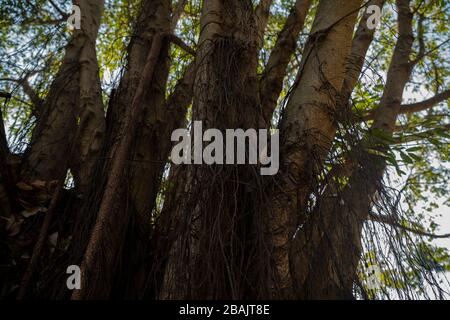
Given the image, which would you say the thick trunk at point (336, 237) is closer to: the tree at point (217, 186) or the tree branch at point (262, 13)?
the tree at point (217, 186)

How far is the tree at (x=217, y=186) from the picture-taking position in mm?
1614

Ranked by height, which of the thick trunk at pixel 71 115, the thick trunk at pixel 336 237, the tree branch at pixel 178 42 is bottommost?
the thick trunk at pixel 336 237

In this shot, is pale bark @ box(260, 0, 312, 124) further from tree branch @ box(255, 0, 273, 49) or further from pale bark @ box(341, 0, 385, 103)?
pale bark @ box(341, 0, 385, 103)

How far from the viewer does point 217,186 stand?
1.65 meters

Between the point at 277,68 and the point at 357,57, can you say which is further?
the point at 357,57

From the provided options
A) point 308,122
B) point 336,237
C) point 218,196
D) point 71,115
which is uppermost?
point 71,115

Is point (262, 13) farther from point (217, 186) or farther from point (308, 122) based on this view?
point (217, 186)

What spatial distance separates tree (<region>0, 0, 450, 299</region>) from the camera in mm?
1614

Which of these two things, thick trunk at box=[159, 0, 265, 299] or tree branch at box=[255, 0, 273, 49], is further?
tree branch at box=[255, 0, 273, 49]

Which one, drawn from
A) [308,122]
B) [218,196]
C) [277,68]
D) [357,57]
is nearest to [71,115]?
[277,68]

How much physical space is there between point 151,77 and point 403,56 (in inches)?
90.5

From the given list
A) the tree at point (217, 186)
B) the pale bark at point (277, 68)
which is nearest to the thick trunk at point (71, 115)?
the tree at point (217, 186)

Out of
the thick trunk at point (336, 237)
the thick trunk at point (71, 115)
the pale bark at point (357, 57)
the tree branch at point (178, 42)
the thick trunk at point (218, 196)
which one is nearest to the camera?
the thick trunk at point (218, 196)

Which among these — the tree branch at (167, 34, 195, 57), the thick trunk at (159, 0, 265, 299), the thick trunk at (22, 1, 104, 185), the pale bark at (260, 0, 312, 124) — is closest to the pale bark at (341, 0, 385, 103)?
the pale bark at (260, 0, 312, 124)
